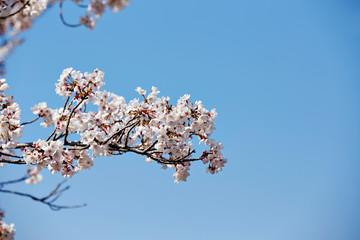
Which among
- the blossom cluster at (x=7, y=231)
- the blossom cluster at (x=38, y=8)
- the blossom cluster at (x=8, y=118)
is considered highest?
the blossom cluster at (x=38, y=8)

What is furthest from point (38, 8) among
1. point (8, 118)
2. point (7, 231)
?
point (7, 231)

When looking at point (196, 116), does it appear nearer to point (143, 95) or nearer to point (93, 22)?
point (143, 95)

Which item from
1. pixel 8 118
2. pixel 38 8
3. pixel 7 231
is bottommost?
pixel 7 231

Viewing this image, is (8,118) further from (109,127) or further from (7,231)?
(7,231)

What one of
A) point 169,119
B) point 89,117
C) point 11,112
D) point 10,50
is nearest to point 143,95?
point 169,119

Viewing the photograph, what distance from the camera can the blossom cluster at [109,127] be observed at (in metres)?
5.62

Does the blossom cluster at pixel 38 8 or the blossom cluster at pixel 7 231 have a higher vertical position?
the blossom cluster at pixel 38 8

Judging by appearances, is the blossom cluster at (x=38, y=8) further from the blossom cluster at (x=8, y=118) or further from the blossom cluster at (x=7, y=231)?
the blossom cluster at (x=7, y=231)

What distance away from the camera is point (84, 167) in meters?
6.25

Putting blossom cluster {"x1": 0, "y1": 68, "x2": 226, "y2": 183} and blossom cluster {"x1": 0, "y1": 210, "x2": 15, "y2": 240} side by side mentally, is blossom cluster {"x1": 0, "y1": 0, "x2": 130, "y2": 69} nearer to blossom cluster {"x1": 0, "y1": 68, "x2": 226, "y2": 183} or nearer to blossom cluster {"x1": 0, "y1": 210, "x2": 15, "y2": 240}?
blossom cluster {"x1": 0, "y1": 68, "x2": 226, "y2": 183}

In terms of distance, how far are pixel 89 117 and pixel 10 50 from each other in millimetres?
8188

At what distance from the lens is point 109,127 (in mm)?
6027

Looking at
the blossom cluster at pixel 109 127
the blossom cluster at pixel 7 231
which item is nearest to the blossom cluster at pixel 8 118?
the blossom cluster at pixel 109 127

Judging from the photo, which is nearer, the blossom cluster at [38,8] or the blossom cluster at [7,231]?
the blossom cluster at [38,8]
